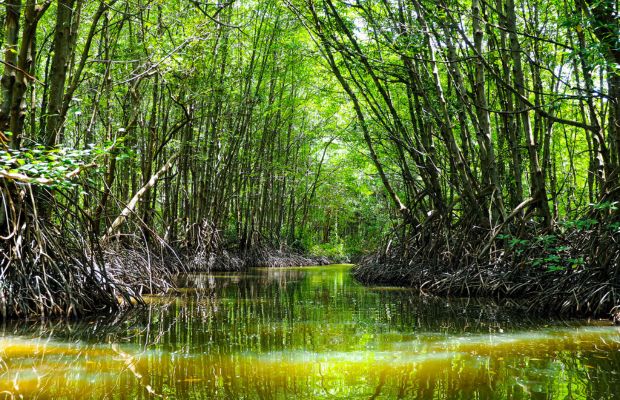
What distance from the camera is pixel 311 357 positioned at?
294 cm

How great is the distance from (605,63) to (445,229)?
437 centimetres

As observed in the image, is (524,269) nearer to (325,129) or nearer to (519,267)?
(519,267)

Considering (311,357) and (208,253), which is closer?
(311,357)

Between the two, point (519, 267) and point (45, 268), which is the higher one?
point (45, 268)

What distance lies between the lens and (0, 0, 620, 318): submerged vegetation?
15.3ft

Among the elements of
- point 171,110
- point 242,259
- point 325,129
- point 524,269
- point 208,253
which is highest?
point 325,129

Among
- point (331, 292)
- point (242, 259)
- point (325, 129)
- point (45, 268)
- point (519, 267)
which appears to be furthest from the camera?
point (325, 129)

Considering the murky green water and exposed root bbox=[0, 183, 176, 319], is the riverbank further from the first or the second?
the murky green water

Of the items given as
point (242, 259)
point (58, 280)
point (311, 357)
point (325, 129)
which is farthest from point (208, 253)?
point (311, 357)

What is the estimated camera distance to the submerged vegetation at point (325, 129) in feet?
15.3

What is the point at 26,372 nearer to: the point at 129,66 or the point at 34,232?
the point at 34,232

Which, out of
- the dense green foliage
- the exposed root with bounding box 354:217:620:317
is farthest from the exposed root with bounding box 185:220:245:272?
the exposed root with bounding box 354:217:620:317

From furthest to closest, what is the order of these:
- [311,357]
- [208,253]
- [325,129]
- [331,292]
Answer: [325,129]
[208,253]
[331,292]
[311,357]

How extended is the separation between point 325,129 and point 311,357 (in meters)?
16.7
